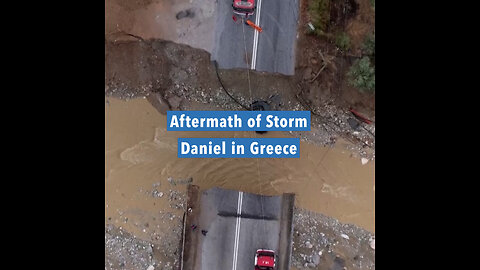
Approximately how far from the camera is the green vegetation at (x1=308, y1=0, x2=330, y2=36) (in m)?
13.3

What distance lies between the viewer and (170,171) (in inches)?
520

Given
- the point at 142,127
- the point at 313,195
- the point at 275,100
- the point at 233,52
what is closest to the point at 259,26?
the point at 233,52

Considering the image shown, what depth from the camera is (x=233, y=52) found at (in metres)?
13.1

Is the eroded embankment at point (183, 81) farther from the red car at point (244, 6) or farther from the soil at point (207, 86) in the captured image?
the red car at point (244, 6)

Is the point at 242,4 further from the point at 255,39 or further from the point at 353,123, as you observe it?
the point at 353,123

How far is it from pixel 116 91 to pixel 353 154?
30.2 ft

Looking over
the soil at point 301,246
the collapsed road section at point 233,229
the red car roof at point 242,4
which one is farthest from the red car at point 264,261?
the red car roof at point 242,4

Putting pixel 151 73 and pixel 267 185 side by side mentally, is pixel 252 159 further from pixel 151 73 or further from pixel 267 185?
pixel 151 73

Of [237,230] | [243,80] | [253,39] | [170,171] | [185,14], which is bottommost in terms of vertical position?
[237,230]

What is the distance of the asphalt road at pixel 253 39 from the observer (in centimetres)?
1314

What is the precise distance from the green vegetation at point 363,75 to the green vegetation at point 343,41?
0.69 m

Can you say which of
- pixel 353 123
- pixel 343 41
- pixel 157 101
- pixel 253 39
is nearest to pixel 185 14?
pixel 253 39

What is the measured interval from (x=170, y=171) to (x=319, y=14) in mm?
8051

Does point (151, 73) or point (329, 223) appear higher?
point (151, 73)
